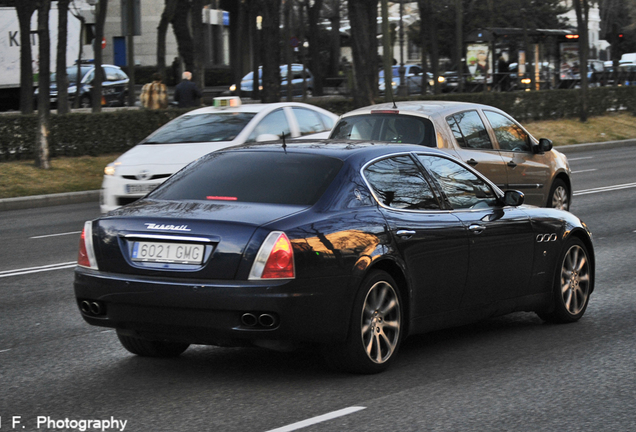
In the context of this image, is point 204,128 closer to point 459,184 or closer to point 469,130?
point 469,130

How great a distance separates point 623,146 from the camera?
32.5m

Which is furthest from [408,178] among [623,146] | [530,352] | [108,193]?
[623,146]

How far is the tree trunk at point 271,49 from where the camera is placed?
26.4 meters

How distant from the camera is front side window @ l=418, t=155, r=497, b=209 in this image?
22.4 ft

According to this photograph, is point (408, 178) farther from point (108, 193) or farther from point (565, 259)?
point (108, 193)

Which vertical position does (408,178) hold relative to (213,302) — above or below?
above

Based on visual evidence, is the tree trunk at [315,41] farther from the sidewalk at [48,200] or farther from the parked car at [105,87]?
the sidewalk at [48,200]

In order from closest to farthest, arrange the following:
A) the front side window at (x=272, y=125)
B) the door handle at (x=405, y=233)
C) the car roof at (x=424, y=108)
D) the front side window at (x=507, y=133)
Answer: the door handle at (x=405, y=233) < the car roof at (x=424, y=108) < the front side window at (x=507, y=133) < the front side window at (x=272, y=125)

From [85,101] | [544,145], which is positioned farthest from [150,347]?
[85,101]

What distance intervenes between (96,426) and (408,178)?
8.97 feet

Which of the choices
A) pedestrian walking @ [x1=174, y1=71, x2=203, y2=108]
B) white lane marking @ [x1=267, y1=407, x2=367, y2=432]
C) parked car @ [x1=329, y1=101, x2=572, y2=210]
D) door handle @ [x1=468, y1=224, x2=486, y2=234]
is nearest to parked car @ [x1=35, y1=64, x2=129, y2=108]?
pedestrian walking @ [x1=174, y1=71, x2=203, y2=108]

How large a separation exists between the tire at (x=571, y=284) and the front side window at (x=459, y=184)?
894 millimetres

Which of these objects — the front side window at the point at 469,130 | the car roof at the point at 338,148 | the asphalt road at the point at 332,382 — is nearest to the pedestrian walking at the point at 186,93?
the front side window at the point at 469,130

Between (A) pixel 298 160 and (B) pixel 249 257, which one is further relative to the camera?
(A) pixel 298 160
